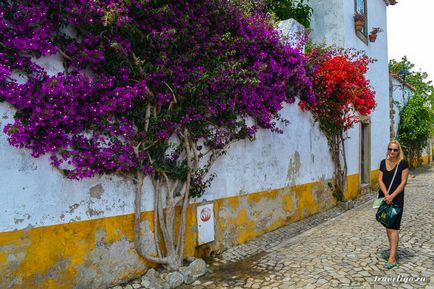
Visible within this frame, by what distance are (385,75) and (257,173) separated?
9379 mm

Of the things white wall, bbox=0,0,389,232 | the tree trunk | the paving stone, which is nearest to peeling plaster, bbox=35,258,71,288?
white wall, bbox=0,0,389,232

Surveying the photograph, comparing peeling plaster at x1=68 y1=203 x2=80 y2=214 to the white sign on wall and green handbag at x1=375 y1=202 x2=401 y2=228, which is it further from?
green handbag at x1=375 y1=202 x2=401 y2=228

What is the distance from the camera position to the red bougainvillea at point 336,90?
797cm

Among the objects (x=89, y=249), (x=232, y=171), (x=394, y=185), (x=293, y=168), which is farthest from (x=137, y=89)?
(x=293, y=168)

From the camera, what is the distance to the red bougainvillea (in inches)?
314

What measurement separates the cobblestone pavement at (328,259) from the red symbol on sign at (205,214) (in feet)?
1.93

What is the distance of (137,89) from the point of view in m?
3.85

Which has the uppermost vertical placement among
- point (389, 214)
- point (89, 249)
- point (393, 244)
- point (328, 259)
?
point (389, 214)

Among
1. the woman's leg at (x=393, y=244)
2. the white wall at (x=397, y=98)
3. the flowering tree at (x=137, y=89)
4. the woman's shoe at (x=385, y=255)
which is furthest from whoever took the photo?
the white wall at (x=397, y=98)

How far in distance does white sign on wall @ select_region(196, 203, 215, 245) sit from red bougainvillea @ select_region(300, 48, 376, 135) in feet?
11.7

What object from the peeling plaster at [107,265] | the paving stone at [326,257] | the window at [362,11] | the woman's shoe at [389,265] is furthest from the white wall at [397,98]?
the peeling plaster at [107,265]

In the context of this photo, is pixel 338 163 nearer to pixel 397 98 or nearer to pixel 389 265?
pixel 389 265

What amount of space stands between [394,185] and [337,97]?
13.9ft

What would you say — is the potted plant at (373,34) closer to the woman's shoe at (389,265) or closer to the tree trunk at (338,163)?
the tree trunk at (338,163)
